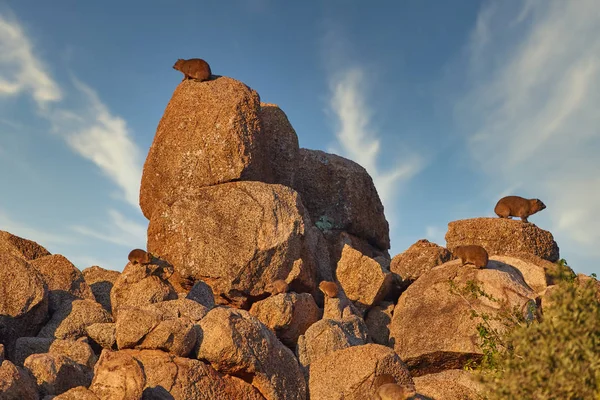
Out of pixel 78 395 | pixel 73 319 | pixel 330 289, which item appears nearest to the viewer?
pixel 78 395

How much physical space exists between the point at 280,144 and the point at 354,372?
14.0m

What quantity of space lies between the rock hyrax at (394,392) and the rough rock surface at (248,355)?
8.40 ft

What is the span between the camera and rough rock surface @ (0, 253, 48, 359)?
60.6ft

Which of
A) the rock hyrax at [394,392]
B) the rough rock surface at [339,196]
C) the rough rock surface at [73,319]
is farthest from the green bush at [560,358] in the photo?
the rough rock surface at [339,196]

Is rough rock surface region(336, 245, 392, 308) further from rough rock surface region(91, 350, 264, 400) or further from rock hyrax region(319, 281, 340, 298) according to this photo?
rough rock surface region(91, 350, 264, 400)

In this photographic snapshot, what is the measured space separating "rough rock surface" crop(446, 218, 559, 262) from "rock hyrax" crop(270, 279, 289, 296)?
727 cm

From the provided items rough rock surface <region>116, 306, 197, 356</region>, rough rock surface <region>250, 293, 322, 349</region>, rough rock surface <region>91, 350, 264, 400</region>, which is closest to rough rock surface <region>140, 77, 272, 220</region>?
rough rock surface <region>250, 293, 322, 349</region>

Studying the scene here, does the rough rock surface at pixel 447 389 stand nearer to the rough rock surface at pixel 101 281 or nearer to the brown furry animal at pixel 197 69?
the rough rock surface at pixel 101 281

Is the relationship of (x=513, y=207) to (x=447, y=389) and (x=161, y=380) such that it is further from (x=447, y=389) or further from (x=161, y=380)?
(x=161, y=380)

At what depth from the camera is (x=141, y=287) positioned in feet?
64.2

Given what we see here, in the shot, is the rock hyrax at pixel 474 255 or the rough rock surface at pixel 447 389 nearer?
the rough rock surface at pixel 447 389

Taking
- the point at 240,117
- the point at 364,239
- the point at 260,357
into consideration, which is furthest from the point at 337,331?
the point at 364,239

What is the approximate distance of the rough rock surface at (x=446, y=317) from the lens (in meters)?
19.6

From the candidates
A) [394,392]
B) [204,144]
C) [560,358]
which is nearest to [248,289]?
[204,144]
